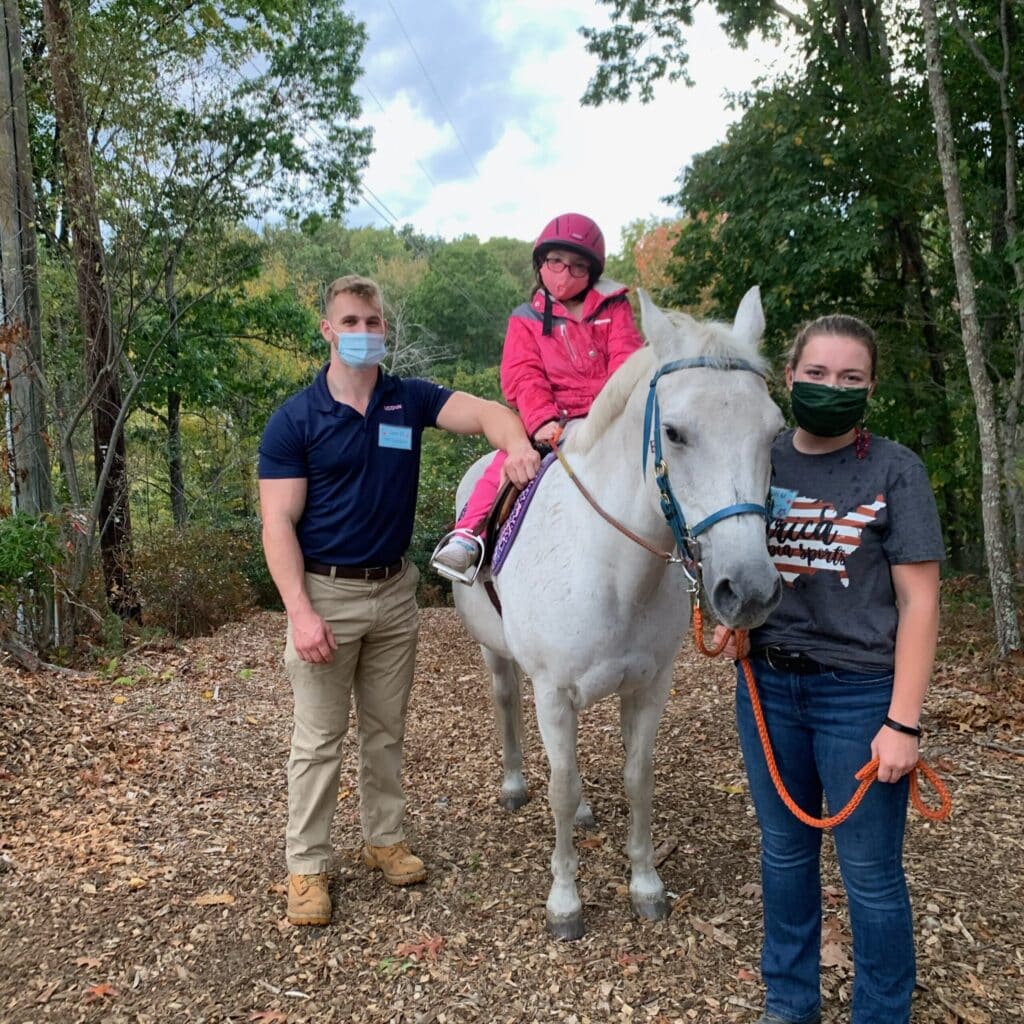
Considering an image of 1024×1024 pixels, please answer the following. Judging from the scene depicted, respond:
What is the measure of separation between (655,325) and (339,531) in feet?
5.11

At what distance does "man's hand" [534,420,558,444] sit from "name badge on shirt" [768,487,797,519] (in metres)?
1.15

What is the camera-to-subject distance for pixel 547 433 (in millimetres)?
3041

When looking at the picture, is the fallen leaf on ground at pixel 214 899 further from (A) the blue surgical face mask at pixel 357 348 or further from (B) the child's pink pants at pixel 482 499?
(A) the blue surgical face mask at pixel 357 348

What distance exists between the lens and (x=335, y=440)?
2.99 metres

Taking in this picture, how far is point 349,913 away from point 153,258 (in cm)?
692

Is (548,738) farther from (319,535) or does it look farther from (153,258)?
(153,258)

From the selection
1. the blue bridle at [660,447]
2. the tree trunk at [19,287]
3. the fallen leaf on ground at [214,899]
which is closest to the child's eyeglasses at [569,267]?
the blue bridle at [660,447]

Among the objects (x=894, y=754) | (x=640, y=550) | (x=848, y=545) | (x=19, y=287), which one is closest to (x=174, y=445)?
(x=19, y=287)

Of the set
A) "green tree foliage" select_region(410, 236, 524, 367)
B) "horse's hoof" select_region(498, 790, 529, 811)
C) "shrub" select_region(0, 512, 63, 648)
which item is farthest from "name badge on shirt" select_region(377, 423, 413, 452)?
"green tree foliage" select_region(410, 236, 524, 367)

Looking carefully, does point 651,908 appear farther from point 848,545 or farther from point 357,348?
point 357,348

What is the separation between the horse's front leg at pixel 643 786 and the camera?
2949 mm

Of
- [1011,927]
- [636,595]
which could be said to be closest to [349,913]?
[636,595]

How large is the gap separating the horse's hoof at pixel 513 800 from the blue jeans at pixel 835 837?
193cm

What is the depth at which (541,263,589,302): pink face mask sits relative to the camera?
3.34 meters
